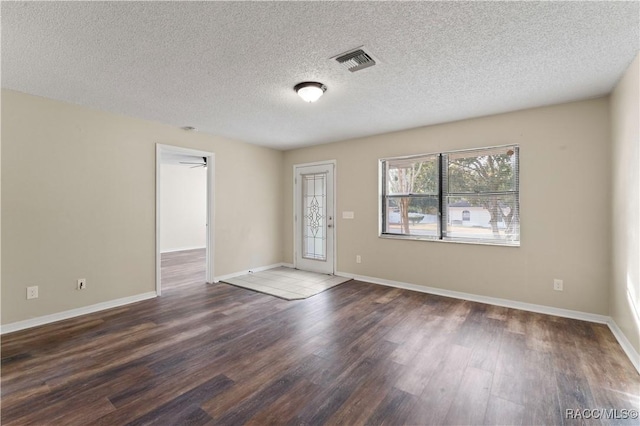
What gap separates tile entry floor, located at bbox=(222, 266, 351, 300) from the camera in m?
4.43

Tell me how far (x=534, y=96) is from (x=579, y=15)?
5.02 ft

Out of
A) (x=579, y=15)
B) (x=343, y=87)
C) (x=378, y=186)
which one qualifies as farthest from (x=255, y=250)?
(x=579, y=15)

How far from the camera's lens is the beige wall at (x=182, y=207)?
869cm

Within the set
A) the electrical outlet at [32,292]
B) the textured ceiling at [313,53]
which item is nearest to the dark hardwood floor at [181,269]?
the electrical outlet at [32,292]

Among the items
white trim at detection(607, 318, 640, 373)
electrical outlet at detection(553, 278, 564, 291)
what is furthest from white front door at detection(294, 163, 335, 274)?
white trim at detection(607, 318, 640, 373)

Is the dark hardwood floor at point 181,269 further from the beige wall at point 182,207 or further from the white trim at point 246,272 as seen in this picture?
the beige wall at point 182,207

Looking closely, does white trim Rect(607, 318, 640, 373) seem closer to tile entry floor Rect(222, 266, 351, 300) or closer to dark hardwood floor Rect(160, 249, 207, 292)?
tile entry floor Rect(222, 266, 351, 300)

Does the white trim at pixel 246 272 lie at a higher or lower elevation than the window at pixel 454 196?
lower

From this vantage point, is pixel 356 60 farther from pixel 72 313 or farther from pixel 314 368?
pixel 72 313

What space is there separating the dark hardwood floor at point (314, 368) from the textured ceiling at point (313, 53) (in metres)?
2.56

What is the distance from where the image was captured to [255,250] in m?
5.84

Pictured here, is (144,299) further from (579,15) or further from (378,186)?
(579,15)

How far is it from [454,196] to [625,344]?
2.31m

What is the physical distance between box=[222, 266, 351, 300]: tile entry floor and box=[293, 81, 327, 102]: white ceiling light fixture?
2.71 m
